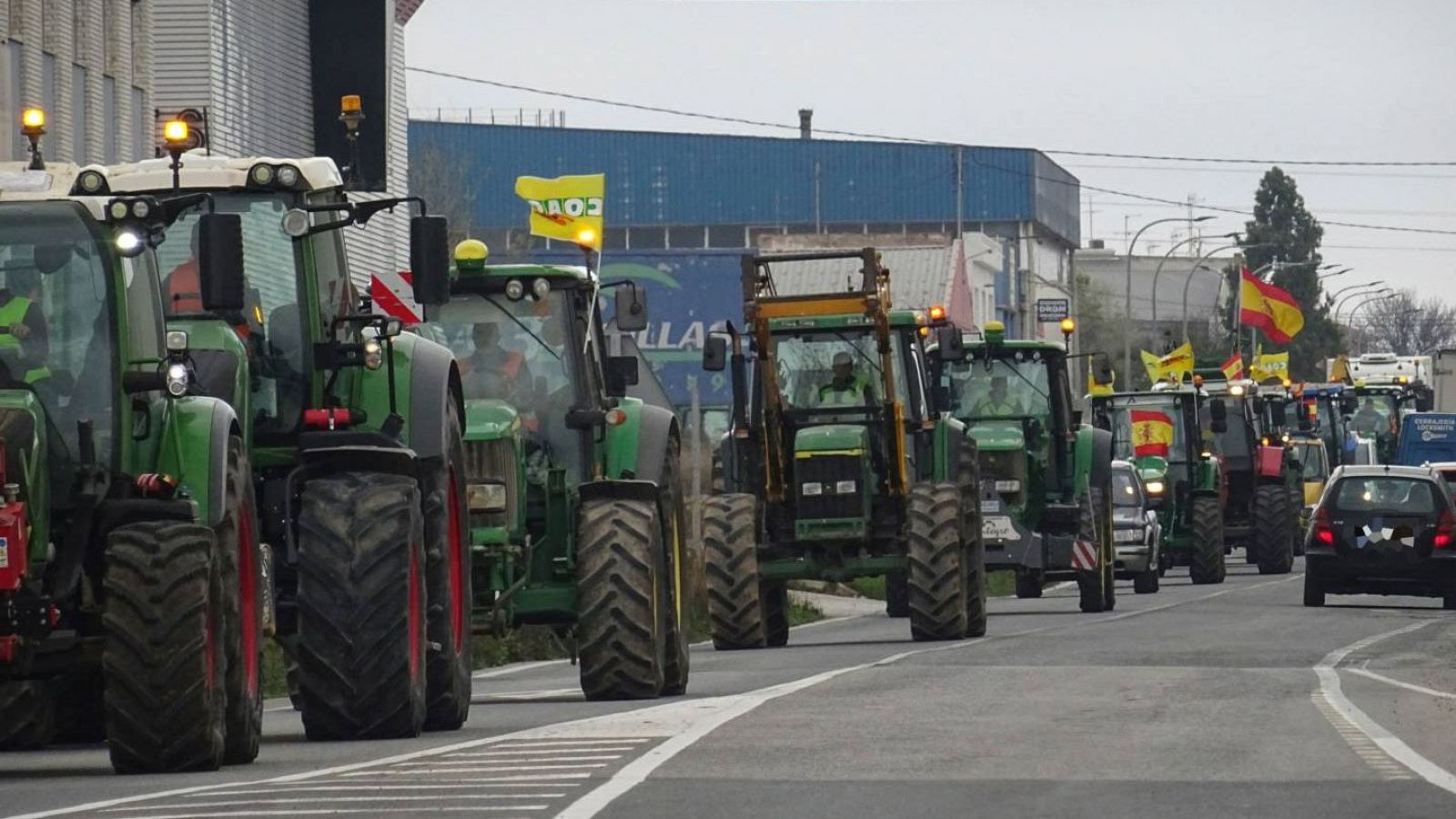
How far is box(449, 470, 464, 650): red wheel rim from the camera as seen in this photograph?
16281 mm

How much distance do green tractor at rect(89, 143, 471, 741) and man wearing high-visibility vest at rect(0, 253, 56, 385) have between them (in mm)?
1232

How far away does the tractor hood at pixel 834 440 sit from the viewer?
27078 mm

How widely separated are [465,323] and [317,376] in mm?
3890

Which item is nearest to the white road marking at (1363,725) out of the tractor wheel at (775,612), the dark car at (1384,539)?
the tractor wheel at (775,612)

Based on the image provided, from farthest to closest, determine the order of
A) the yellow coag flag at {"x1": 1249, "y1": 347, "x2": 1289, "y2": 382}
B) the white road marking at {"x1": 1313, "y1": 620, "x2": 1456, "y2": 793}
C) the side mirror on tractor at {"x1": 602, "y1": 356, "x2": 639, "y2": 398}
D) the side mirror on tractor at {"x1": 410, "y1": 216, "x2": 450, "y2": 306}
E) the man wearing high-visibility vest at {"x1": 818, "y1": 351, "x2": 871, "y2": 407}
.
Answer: the yellow coag flag at {"x1": 1249, "y1": 347, "x2": 1289, "y2": 382}, the man wearing high-visibility vest at {"x1": 818, "y1": 351, "x2": 871, "y2": 407}, the side mirror on tractor at {"x1": 602, "y1": 356, "x2": 639, "y2": 398}, the side mirror on tractor at {"x1": 410, "y1": 216, "x2": 450, "y2": 306}, the white road marking at {"x1": 1313, "y1": 620, "x2": 1456, "y2": 793}

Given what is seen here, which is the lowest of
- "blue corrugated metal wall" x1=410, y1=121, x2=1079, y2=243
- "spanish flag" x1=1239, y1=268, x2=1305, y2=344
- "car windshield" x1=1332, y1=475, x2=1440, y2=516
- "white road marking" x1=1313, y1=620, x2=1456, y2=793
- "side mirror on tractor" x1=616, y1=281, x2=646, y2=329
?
"white road marking" x1=1313, y1=620, x2=1456, y2=793

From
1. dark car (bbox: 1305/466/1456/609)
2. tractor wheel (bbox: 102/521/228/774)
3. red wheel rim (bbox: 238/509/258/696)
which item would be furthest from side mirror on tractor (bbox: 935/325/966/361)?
tractor wheel (bbox: 102/521/228/774)

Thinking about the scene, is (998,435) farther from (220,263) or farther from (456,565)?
(220,263)

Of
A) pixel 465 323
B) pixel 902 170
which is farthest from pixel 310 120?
pixel 902 170

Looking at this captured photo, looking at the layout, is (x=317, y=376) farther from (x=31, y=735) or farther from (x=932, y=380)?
(x=932, y=380)

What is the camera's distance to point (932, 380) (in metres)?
28.0

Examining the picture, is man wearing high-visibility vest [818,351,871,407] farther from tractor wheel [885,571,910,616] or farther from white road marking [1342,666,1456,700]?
tractor wheel [885,571,910,616]

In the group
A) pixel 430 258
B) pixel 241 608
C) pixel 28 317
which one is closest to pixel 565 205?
pixel 430 258

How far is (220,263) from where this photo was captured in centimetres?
1295
